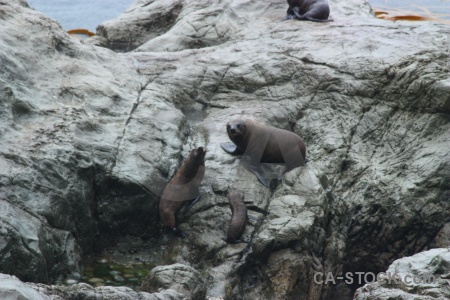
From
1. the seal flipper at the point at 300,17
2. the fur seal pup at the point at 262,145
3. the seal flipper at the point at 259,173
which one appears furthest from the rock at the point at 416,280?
the seal flipper at the point at 300,17

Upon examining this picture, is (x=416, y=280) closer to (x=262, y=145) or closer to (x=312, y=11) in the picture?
(x=262, y=145)

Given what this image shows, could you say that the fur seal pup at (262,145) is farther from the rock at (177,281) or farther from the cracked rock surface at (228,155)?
the rock at (177,281)

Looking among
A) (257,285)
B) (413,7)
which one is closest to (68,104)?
(257,285)

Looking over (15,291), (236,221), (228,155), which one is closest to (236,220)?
(236,221)

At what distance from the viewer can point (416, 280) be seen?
5477 mm

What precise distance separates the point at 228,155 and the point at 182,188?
0.69 meters

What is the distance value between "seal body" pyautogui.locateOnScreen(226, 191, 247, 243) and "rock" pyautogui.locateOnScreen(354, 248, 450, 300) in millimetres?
2568

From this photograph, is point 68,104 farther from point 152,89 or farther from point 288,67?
point 288,67

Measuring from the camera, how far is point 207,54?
1020 centimetres

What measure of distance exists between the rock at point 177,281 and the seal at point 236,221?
3.82 feet

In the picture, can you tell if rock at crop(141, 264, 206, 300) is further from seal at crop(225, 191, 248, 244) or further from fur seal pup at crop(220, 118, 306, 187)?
fur seal pup at crop(220, 118, 306, 187)

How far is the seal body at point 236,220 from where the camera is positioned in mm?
8109

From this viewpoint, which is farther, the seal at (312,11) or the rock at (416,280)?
the seal at (312,11)

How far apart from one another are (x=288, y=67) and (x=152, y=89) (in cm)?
152
